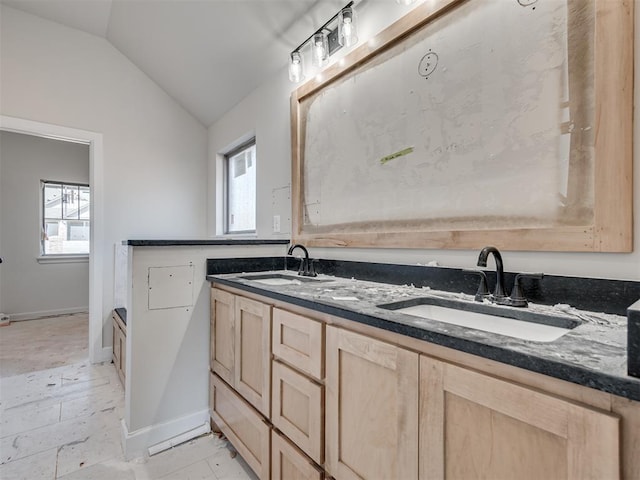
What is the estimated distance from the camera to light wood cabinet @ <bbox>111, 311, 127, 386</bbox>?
241 cm

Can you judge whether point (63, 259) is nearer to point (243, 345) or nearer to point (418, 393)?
point (243, 345)

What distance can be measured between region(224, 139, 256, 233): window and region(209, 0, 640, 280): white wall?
0.14 m

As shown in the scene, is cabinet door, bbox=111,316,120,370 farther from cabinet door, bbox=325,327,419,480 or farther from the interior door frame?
cabinet door, bbox=325,327,419,480

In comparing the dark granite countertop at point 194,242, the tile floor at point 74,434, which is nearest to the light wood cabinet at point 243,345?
the dark granite countertop at point 194,242

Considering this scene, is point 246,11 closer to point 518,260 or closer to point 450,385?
point 518,260

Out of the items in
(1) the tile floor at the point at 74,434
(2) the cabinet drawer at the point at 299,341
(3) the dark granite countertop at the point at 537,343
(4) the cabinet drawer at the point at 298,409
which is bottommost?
(1) the tile floor at the point at 74,434

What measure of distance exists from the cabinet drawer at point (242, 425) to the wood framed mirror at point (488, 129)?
3.14 feet

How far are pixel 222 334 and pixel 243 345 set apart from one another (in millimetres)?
268

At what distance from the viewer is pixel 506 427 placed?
62cm

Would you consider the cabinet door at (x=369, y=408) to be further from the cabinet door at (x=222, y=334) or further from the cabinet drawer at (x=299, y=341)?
the cabinet door at (x=222, y=334)

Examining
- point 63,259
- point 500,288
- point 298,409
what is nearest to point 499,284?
point 500,288

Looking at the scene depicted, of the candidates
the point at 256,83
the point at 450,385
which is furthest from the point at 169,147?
the point at 450,385

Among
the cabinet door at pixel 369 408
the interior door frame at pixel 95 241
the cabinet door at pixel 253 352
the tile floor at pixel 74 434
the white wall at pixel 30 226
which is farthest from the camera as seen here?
the white wall at pixel 30 226

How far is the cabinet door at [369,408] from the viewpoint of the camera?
2.60 ft
